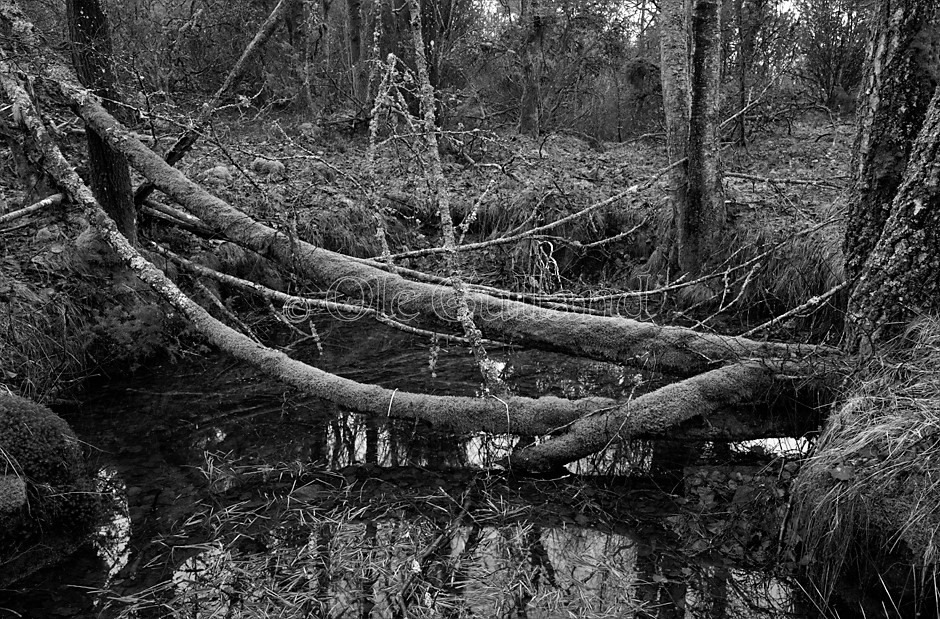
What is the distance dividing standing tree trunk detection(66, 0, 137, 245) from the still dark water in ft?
5.97

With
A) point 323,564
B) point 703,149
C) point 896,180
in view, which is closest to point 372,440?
point 323,564

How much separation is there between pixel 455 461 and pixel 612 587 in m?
1.47

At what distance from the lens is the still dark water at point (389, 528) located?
2801 mm

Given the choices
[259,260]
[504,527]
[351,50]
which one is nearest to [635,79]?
[351,50]

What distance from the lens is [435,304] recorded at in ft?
13.1

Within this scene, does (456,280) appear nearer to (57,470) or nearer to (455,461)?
(455,461)

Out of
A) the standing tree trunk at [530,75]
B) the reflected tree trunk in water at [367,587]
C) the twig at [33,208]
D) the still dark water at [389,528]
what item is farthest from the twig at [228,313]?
the standing tree trunk at [530,75]

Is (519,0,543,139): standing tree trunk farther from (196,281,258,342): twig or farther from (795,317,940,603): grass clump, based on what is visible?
(795,317,940,603): grass clump

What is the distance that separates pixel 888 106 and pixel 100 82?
555 cm

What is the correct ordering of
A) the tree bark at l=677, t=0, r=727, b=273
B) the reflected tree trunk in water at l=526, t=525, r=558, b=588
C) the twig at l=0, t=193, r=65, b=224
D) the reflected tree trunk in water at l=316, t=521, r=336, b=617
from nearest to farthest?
the reflected tree trunk in water at l=316, t=521, r=336, b=617 < the reflected tree trunk in water at l=526, t=525, r=558, b=588 < the twig at l=0, t=193, r=65, b=224 < the tree bark at l=677, t=0, r=727, b=273

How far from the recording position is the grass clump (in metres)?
2.31

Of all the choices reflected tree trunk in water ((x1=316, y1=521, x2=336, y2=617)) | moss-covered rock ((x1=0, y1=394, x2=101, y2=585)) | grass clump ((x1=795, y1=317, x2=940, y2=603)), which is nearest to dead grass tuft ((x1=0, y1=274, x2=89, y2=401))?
moss-covered rock ((x1=0, y1=394, x2=101, y2=585))

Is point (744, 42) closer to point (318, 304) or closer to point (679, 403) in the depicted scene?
point (679, 403)

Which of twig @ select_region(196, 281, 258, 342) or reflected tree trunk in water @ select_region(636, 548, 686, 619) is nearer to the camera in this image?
reflected tree trunk in water @ select_region(636, 548, 686, 619)
